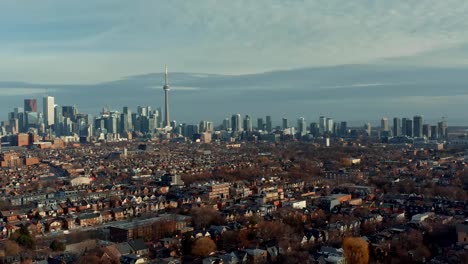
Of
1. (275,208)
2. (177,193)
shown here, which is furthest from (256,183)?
(275,208)

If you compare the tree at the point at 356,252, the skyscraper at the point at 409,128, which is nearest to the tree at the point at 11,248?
the tree at the point at 356,252

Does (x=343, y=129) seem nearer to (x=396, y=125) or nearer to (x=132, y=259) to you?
(x=396, y=125)

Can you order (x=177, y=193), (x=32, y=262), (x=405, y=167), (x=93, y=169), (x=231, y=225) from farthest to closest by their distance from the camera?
(x=93, y=169) < (x=405, y=167) < (x=177, y=193) < (x=231, y=225) < (x=32, y=262)

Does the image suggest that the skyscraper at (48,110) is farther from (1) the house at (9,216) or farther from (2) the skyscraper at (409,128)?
(1) the house at (9,216)

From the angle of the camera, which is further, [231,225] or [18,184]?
[18,184]

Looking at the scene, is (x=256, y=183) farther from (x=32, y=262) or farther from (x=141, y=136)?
(x=141, y=136)

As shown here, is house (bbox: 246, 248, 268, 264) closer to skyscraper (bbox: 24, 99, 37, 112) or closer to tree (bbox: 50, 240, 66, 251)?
tree (bbox: 50, 240, 66, 251)
